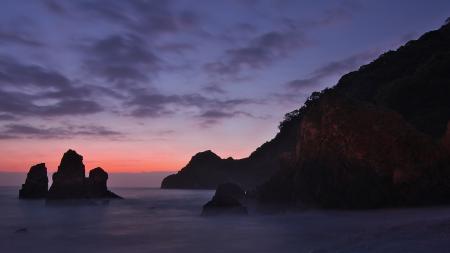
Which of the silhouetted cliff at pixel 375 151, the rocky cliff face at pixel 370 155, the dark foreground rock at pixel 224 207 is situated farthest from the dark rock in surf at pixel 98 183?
the dark foreground rock at pixel 224 207

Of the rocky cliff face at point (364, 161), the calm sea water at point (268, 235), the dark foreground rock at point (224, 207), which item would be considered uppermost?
the rocky cliff face at point (364, 161)

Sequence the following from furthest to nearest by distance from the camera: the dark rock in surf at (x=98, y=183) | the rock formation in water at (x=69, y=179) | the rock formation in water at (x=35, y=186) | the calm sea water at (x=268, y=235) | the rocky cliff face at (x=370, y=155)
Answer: the dark rock in surf at (x=98, y=183) → the rock formation in water at (x=35, y=186) → the rock formation in water at (x=69, y=179) → the rocky cliff face at (x=370, y=155) → the calm sea water at (x=268, y=235)

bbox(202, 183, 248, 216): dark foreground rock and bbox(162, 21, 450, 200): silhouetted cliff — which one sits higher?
bbox(162, 21, 450, 200): silhouetted cliff

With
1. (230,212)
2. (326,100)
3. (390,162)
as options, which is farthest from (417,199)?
(230,212)

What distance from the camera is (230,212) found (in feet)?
123

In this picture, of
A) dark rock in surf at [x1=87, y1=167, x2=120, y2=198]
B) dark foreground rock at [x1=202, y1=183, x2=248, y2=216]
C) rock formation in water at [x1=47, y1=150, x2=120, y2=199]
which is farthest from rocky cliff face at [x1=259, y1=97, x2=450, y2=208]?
dark rock in surf at [x1=87, y1=167, x2=120, y2=198]

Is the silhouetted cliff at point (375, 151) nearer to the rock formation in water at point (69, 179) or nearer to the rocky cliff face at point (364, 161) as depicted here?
the rocky cliff face at point (364, 161)

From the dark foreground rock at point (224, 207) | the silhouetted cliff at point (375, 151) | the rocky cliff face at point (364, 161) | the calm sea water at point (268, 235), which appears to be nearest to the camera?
the calm sea water at point (268, 235)

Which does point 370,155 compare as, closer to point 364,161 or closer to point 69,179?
point 364,161

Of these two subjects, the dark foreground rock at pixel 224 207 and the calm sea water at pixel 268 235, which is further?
the dark foreground rock at pixel 224 207

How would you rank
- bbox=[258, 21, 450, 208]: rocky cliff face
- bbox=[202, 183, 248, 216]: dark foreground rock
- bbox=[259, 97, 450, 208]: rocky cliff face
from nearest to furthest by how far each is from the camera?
bbox=[259, 97, 450, 208]: rocky cliff face < bbox=[258, 21, 450, 208]: rocky cliff face < bbox=[202, 183, 248, 216]: dark foreground rock

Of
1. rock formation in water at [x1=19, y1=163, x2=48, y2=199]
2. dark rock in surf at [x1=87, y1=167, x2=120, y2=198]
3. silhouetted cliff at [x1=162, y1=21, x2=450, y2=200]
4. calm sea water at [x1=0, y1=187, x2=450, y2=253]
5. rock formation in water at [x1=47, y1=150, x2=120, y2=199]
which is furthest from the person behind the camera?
dark rock in surf at [x1=87, y1=167, x2=120, y2=198]

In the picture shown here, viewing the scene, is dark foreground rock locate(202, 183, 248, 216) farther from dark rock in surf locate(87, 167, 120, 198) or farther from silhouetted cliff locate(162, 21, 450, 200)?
dark rock in surf locate(87, 167, 120, 198)

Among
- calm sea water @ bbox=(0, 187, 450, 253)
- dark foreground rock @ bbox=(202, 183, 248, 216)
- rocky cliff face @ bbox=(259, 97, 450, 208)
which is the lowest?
calm sea water @ bbox=(0, 187, 450, 253)
